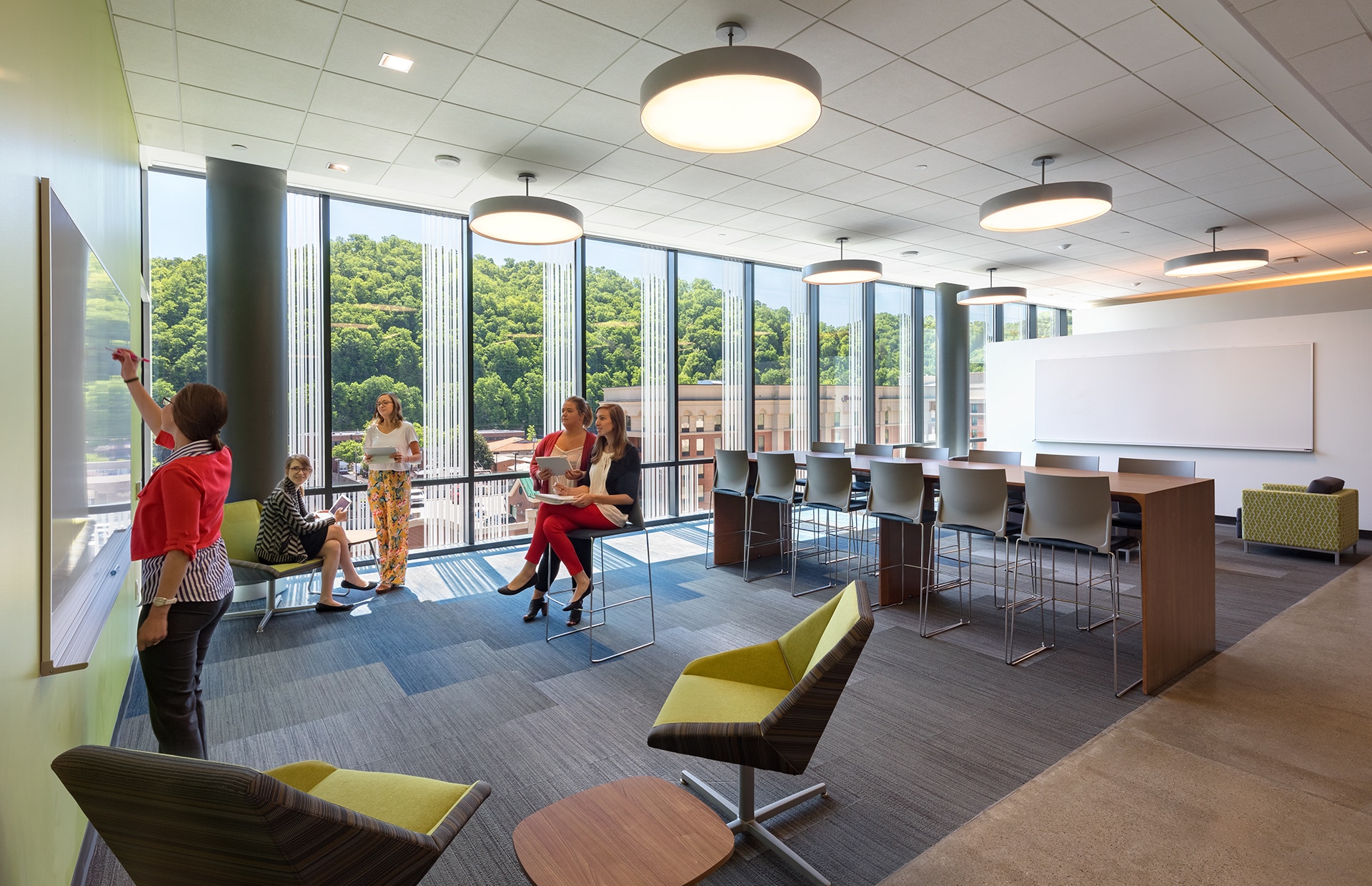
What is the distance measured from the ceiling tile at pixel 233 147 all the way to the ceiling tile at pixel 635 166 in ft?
6.61

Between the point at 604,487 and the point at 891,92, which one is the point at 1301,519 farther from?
the point at 604,487

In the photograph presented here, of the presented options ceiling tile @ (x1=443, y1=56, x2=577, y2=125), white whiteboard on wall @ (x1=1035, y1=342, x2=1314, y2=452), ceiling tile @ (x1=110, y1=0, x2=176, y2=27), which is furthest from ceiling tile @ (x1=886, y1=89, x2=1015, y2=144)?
white whiteboard on wall @ (x1=1035, y1=342, x2=1314, y2=452)

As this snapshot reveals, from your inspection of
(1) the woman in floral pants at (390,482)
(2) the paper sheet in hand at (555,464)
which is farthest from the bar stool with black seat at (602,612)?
(1) the woman in floral pants at (390,482)

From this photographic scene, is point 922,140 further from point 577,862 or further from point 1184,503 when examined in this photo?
point 577,862

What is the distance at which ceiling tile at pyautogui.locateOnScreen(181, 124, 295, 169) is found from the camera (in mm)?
4168

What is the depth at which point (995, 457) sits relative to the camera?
5742mm

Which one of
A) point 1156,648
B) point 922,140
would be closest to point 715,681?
point 1156,648

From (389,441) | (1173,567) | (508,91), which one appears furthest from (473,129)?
(1173,567)

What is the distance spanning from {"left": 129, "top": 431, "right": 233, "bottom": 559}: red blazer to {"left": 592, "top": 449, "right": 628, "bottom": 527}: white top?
211 centimetres

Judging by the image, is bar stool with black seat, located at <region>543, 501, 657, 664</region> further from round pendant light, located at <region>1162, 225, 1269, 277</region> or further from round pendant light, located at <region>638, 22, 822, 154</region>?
round pendant light, located at <region>1162, 225, 1269, 277</region>

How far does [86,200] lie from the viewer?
92.2 inches

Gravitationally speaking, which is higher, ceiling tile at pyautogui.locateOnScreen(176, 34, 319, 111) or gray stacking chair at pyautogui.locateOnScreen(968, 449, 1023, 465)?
ceiling tile at pyautogui.locateOnScreen(176, 34, 319, 111)

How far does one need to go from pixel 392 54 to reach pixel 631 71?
45.2 inches

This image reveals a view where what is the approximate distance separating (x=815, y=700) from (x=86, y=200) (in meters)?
2.89
